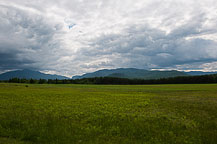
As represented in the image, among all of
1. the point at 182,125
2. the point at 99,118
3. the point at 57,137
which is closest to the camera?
the point at 57,137

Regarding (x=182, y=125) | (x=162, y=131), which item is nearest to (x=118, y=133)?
(x=162, y=131)

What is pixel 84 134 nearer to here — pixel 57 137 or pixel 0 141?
pixel 57 137

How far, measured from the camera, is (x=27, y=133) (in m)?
10.7

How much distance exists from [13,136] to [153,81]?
166785mm

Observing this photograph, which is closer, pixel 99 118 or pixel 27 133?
pixel 27 133

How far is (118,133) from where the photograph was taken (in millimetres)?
11328

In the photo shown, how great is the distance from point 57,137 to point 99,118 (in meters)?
5.82

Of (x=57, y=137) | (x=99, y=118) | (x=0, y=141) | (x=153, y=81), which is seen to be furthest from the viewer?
(x=153, y=81)

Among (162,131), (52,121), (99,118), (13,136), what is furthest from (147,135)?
(13,136)

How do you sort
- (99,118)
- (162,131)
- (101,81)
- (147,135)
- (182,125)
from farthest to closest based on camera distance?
(101,81)
(99,118)
(182,125)
(162,131)
(147,135)

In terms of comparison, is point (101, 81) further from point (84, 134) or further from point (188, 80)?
point (84, 134)

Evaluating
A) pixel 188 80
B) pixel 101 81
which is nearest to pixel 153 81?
pixel 188 80

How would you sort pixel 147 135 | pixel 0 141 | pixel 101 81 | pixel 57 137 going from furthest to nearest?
pixel 101 81 < pixel 147 135 < pixel 57 137 < pixel 0 141

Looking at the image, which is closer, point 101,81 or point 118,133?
point 118,133
